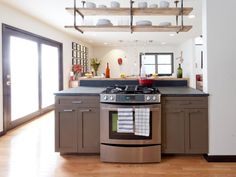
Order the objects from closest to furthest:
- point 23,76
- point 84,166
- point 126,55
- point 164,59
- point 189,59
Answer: point 84,166 → point 23,76 → point 189,59 → point 126,55 → point 164,59

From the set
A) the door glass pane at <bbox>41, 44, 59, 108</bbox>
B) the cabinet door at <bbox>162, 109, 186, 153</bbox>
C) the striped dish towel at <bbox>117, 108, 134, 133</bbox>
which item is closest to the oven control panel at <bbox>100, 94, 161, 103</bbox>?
the striped dish towel at <bbox>117, 108, 134, 133</bbox>

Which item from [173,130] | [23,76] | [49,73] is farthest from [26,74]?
[173,130]

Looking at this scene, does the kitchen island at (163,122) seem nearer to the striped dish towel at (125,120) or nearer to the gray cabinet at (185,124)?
the gray cabinet at (185,124)

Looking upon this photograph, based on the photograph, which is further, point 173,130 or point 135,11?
point 135,11

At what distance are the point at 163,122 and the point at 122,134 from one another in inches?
21.5

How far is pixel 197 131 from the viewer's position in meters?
3.31

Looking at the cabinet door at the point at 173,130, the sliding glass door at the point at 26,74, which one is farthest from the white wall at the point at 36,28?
the cabinet door at the point at 173,130

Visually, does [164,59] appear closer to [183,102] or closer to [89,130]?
[183,102]

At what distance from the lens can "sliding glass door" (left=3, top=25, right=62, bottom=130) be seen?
5004 mm

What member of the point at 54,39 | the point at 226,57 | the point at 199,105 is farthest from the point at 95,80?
the point at 54,39

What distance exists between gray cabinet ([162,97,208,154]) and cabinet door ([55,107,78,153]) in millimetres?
1150

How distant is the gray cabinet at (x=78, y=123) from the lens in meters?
3.39

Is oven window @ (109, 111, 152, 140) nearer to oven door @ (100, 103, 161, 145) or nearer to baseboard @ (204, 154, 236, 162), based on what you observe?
oven door @ (100, 103, 161, 145)

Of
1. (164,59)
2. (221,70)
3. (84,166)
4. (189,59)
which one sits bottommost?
(84,166)
